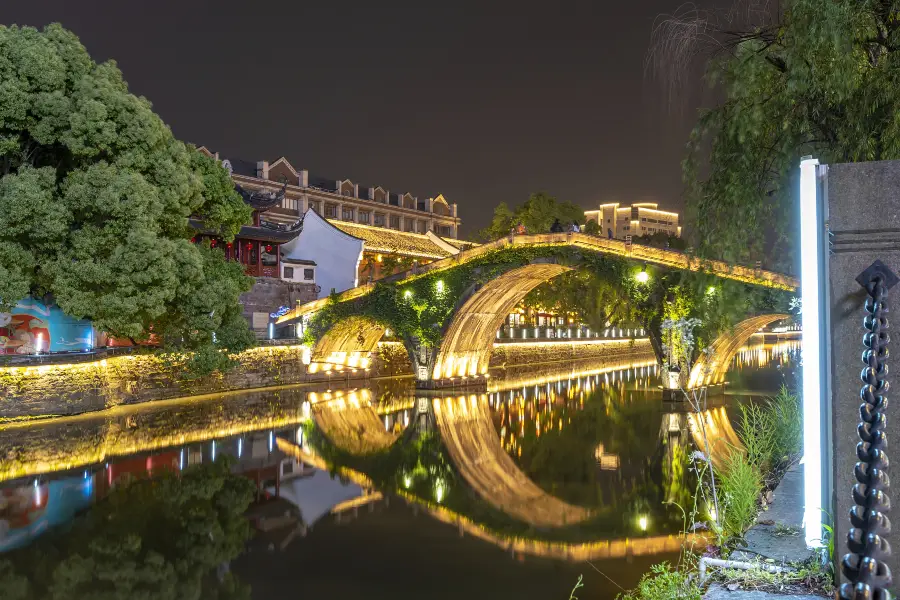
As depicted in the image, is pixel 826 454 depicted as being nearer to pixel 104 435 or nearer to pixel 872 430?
pixel 872 430

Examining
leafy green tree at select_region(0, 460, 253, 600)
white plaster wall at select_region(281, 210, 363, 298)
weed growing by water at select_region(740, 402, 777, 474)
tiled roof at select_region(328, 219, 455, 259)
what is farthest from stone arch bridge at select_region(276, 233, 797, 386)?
leafy green tree at select_region(0, 460, 253, 600)

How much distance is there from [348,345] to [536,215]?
18910 mm

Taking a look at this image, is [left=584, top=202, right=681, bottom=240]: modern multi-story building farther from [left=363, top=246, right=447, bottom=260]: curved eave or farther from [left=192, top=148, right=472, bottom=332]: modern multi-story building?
[left=363, top=246, right=447, bottom=260]: curved eave

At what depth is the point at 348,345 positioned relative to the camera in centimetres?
3412

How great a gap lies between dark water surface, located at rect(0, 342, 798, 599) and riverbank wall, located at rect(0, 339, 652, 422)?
0.93m

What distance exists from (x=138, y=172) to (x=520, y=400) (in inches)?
556

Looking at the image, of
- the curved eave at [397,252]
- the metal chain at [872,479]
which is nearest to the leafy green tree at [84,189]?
the metal chain at [872,479]

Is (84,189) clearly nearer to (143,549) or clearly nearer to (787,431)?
(143,549)

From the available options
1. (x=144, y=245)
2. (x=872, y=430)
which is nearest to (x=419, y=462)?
(x=144, y=245)

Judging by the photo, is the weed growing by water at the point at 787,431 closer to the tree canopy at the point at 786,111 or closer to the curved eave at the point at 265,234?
the tree canopy at the point at 786,111

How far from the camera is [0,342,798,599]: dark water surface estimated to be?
9039 mm

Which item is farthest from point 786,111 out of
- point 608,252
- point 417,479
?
point 608,252

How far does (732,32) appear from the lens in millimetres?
10141

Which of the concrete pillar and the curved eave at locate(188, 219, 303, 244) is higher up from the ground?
the curved eave at locate(188, 219, 303, 244)
